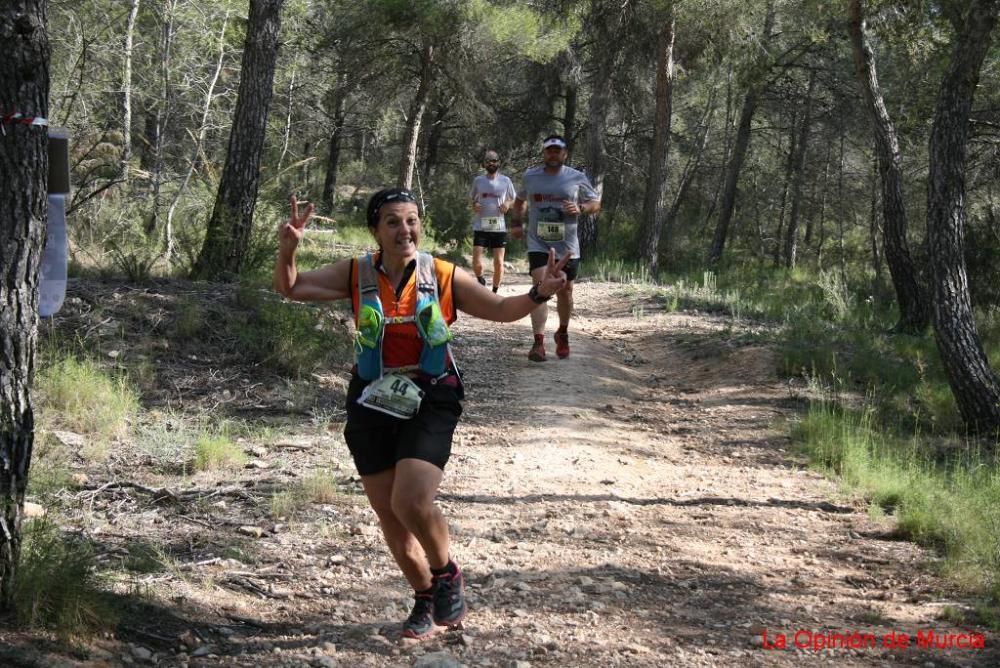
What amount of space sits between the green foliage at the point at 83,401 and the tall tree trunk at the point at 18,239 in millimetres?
2739

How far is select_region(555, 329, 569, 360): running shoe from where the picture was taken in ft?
33.9

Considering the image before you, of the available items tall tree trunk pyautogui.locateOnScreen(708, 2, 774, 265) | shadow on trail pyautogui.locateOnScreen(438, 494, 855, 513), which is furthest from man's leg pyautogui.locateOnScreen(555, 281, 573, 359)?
tall tree trunk pyautogui.locateOnScreen(708, 2, 774, 265)

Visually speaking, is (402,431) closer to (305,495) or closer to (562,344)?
(305,495)

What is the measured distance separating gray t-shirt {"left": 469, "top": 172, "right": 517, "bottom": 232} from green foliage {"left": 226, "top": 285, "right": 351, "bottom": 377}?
405 cm

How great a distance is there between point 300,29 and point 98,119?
7.49m

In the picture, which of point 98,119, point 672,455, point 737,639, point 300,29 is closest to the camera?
point 737,639

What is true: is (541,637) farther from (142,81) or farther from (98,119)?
(142,81)

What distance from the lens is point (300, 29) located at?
23172 mm

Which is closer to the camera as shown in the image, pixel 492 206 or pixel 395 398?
pixel 395 398

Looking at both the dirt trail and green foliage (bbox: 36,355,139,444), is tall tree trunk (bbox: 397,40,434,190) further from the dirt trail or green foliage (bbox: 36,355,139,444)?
green foliage (bbox: 36,355,139,444)

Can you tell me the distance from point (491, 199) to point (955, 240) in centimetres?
580

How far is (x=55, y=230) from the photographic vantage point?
14.0 ft

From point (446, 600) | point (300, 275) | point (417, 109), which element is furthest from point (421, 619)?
point (417, 109)

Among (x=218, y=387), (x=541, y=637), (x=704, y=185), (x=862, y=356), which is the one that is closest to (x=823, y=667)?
(x=541, y=637)
